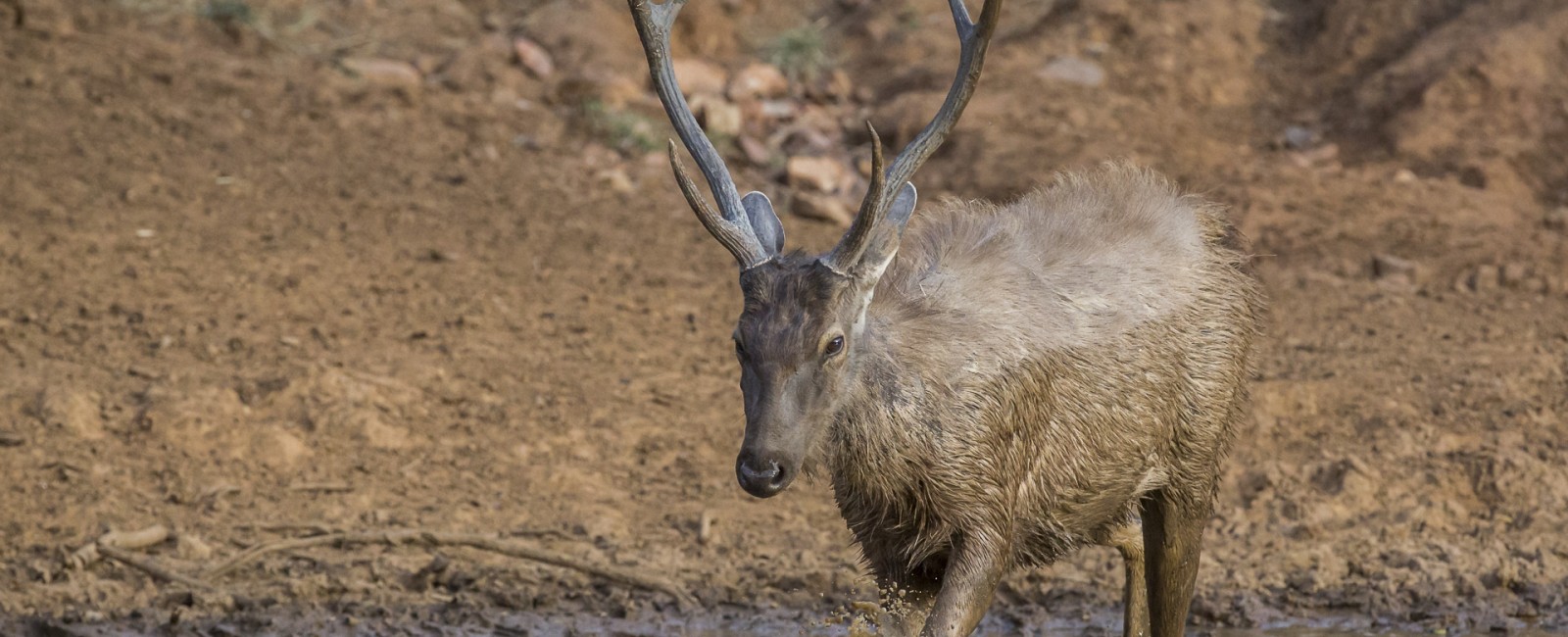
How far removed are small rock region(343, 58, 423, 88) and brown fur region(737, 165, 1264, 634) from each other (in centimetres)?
759

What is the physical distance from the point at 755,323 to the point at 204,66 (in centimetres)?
880

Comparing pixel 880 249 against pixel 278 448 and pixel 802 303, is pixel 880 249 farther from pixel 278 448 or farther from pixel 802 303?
pixel 278 448

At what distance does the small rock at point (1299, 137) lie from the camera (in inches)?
552

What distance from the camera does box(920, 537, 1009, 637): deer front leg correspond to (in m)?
5.62

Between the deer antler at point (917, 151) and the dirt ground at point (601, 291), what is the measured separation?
2.54 m

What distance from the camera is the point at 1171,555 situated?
6801mm

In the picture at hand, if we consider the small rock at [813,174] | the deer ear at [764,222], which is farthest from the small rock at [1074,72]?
the deer ear at [764,222]

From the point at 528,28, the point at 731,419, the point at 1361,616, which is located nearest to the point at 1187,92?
the point at 528,28

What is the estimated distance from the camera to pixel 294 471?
28.3 ft

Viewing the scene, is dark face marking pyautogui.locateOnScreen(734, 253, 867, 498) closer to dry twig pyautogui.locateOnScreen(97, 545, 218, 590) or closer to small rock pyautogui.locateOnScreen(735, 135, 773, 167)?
dry twig pyautogui.locateOnScreen(97, 545, 218, 590)

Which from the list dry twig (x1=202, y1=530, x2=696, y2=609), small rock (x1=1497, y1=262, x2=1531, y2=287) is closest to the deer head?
dry twig (x1=202, y1=530, x2=696, y2=609)

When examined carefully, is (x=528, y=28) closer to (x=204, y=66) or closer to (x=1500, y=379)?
(x=204, y=66)

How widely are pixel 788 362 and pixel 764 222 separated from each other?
70 cm

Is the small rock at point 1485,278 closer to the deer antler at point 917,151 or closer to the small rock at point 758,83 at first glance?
the small rock at point 758,83
